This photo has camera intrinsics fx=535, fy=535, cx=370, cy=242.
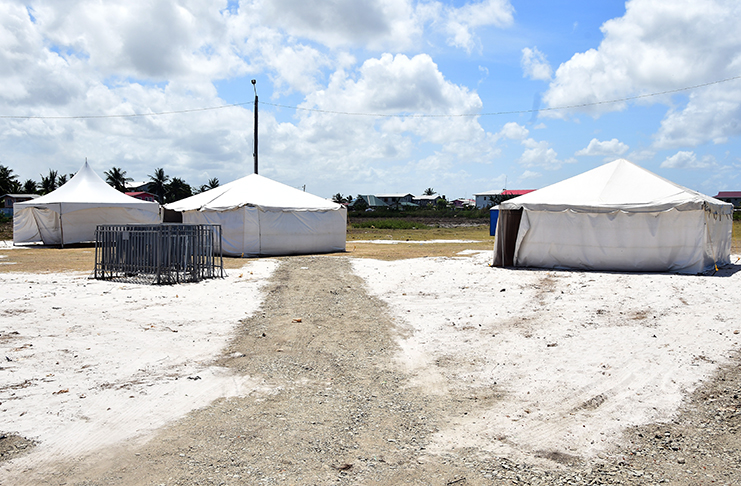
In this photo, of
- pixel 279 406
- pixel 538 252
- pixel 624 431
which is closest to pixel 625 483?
pixel 624 431

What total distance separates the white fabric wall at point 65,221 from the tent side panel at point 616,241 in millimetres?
19941

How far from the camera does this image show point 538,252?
15.9m

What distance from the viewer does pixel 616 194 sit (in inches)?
603

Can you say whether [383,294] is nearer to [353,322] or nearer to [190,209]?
[353,322]

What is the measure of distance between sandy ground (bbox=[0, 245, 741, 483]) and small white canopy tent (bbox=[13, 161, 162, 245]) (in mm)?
15524

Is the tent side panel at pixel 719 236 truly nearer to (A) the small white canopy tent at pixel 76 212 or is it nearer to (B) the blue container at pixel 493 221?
(B) the blue container at pixel 493 221

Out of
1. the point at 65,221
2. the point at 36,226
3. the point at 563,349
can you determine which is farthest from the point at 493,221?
the point at 563,349

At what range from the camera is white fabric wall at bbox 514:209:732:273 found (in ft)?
46.9

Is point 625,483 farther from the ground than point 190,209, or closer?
closer

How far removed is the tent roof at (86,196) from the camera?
26266 mm

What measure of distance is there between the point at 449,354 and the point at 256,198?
15.6m

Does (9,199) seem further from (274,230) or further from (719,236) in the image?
(719,236)

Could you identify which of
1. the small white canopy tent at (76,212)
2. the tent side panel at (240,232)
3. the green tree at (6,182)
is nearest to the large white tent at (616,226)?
the tent side panel at (240,232)

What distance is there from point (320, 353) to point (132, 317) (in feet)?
11.7
